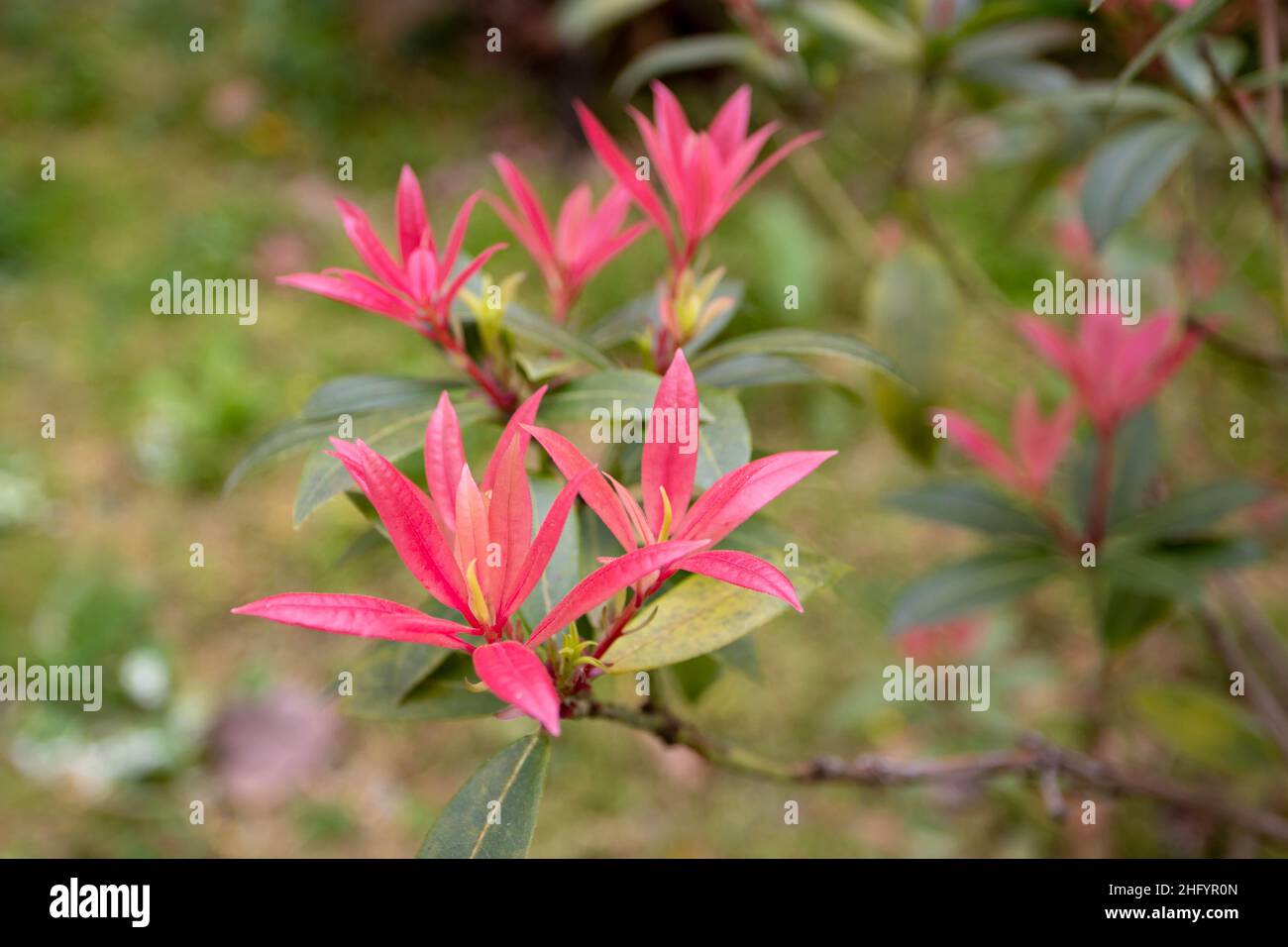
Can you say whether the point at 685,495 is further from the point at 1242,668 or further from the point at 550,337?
the point at 1242,668

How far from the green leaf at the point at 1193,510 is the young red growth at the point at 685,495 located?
2.29 ft

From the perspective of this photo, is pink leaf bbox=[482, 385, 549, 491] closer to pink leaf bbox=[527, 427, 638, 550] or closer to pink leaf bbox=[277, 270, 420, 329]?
pink leaf bbox=[527, 427, 638, 550]

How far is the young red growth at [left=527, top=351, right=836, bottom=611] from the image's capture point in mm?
525

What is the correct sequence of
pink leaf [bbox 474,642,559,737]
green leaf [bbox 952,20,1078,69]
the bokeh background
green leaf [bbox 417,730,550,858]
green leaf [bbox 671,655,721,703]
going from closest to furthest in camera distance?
pink leaf [bbox 474,642,559,737] < green leaf [bbox 417,730,550,858] < green leaf [bbox 671,655,721,703] < green leaf [bbox 952,20,1078,69] < the bokeh background

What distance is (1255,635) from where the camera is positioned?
4.10ft

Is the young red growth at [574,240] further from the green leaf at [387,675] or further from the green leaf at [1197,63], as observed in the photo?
the green leaf at [1197,63]

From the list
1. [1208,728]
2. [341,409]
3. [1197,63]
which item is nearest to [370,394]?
[341,409]

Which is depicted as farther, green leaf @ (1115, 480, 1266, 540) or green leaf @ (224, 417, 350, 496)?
green leaf @ (1115, 480, 1266, 540)

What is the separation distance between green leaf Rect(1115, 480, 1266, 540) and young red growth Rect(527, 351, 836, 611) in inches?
27.4

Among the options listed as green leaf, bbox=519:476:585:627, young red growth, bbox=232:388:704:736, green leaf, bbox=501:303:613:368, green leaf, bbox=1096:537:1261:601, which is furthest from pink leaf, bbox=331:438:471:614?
green leaf, bbox=1096:537:1261:601

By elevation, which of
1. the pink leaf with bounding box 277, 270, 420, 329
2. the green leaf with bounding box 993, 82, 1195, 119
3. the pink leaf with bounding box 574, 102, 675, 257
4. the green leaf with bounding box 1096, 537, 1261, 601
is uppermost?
the green leaf with bounding box 993, 82, 1195, 119

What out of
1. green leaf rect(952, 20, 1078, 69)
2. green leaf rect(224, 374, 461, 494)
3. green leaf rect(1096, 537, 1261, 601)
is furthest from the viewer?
green leaf rect(952, 20, 1078, 69)
